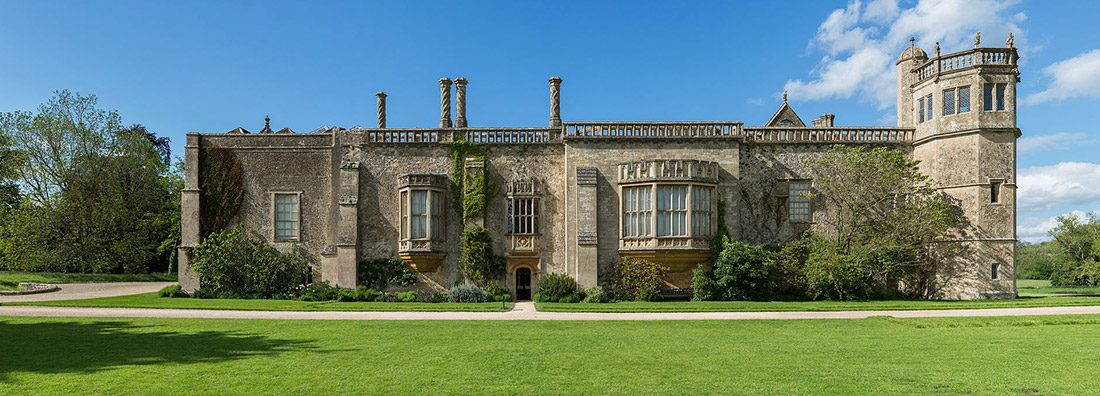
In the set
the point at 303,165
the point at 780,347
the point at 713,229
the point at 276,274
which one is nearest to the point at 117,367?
the point at 780,347

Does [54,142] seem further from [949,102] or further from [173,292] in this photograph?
[949,102]

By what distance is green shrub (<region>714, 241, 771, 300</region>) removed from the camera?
27938mm

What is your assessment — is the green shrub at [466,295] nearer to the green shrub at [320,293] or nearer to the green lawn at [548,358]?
the green shrub at [320,293]

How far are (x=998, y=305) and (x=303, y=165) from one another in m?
28.6

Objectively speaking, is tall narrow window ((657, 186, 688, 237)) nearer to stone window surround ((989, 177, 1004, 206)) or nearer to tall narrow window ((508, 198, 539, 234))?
tall narrow window ((508, 198, 539, 234))

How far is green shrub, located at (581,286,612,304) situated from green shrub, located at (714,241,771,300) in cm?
460

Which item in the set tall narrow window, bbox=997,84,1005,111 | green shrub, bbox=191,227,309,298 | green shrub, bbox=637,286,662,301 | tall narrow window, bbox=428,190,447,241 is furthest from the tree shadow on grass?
tall narrow window, bbox=997,84,1005,111

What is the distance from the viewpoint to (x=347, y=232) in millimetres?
30125

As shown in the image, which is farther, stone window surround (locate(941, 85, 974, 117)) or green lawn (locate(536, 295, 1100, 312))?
stone window surround (locate(941, 85, 974, 117))

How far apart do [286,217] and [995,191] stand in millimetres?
30861

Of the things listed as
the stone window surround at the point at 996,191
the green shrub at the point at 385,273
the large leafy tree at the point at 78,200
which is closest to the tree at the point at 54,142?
the large leafy tree at the point at 78,200

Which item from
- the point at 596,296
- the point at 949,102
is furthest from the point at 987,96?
the point at 596,296

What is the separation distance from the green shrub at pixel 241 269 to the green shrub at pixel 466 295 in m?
7.27

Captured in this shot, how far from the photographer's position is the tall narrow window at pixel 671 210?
28.8m
